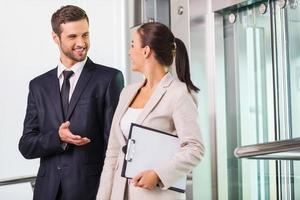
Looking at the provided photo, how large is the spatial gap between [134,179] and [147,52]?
41cm

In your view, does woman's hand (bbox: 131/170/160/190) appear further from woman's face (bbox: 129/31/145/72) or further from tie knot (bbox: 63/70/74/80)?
tie knot (bbox: 63/70/74/80)

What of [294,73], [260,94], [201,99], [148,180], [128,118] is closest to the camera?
[148,180]

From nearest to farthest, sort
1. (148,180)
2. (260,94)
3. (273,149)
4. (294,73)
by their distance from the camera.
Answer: (273,149) < (148,180) < (294,73) < (260,94)

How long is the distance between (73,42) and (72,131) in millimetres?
345

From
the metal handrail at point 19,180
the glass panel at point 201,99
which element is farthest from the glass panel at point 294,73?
the metal handrail at point 19,180

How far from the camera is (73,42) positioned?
1771 millimetres

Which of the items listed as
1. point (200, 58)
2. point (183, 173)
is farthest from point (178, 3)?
point (183, 173)

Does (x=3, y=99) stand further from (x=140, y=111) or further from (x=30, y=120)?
(x=140, y=111)

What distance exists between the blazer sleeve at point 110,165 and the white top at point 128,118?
3 centimetres

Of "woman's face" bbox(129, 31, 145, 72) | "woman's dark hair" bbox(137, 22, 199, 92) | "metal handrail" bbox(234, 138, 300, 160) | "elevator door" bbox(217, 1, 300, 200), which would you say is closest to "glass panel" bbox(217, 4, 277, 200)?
"elevator door" bbox(217, 1, 300, 200)

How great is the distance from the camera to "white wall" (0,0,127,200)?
1788 mm

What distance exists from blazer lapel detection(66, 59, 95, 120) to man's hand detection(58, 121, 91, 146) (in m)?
0.04

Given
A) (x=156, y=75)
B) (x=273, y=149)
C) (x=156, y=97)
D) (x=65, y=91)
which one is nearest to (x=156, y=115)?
(x=156, y=97)

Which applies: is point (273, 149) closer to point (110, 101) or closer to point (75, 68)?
point (110, 101)
